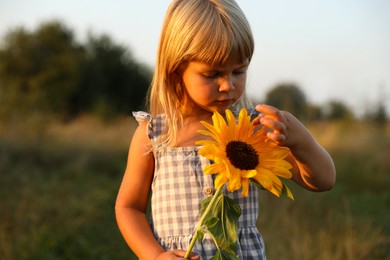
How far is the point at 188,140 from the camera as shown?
6.85 feet

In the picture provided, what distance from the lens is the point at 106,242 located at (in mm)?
4859

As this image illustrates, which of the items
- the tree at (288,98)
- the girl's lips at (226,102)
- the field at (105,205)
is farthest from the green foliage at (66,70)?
the girl's lips at (226,102)

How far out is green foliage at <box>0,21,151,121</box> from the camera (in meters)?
23.0

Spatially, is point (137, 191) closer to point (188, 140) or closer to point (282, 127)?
point (188, 140)

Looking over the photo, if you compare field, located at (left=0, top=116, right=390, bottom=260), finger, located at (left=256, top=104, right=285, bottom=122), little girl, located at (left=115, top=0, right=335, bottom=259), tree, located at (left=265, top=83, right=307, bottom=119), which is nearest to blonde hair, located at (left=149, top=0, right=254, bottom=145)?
little girl, located at (left=115, top=0, right=335, bottom=259)

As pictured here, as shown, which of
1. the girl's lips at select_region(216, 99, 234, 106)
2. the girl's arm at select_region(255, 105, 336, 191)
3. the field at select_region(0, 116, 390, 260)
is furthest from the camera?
the field at select_region(0, 116, 390, 260)

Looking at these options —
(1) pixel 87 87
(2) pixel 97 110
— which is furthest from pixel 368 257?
(1) pixel 87 87

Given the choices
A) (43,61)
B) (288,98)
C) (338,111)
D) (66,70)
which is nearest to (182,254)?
(288,98)

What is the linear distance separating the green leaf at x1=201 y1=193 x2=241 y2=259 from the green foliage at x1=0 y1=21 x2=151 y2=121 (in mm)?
19526

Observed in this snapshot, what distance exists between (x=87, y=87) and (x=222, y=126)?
2370 centimetres

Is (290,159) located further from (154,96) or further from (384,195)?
(384,195)

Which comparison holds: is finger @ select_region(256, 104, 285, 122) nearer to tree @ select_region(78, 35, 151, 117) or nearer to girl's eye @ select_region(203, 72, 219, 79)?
girl's eye @ select_region(203, 72, 219, 79)

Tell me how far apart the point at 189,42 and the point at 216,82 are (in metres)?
0.16

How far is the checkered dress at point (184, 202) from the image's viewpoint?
6.69ft
